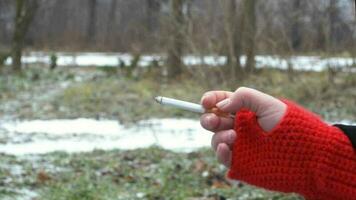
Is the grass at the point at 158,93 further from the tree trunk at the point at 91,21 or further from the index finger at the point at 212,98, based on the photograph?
the tree trunk at the point at 91,21

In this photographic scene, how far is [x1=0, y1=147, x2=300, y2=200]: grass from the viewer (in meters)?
5.57

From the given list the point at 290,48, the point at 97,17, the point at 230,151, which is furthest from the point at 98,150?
the point at 97,17

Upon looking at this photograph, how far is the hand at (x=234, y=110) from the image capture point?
6.32 feet

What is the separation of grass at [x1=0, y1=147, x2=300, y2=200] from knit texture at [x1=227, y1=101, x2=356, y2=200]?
328cm

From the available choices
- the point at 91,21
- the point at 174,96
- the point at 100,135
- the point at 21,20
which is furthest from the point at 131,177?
the point at 91,21

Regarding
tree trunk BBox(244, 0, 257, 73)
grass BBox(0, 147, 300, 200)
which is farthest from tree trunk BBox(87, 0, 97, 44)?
grass BBox(0, 147, 300, 200)

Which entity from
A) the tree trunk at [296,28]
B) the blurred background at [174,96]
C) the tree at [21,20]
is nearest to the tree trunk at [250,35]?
the blurred background at [174,96]

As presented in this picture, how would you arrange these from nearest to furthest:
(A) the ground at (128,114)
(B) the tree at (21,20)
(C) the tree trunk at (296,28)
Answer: (A) the ground at (128,114)
(C) the tree trunk at (296,28)
(B) the tree at (21,20)

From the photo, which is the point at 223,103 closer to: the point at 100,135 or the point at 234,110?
the point at 234,110

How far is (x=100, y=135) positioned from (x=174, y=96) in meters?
4.44

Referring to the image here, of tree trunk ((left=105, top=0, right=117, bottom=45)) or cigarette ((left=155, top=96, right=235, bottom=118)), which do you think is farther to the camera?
tree trunk ((left=105, top=0, right=117, bottom=45))

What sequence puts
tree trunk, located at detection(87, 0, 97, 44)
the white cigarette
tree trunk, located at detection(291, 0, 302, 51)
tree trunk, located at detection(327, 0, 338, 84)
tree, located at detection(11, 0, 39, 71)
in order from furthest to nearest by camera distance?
tree trunk, located at detection(87, 0, 97, 44) < tree, located at detection(11, 0, 39, 71) < tree trunk, located at detection(291, 0, 302, 51) < tree trunk, located at detection(327, 0, 338, 84) < the white cigarette

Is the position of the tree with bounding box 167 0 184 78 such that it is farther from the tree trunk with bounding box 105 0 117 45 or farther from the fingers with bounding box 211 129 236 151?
the tree trunk with bounding box 105 0 117 45

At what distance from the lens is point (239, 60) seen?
11.5 meters
